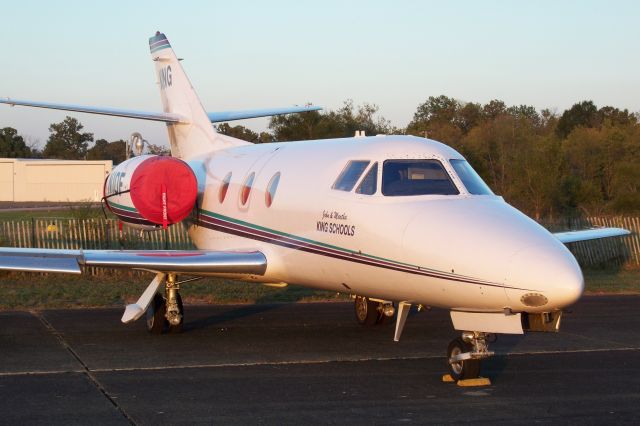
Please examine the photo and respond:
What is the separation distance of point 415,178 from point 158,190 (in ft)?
17.8

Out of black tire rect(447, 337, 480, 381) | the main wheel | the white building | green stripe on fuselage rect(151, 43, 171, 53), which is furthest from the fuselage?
the white building

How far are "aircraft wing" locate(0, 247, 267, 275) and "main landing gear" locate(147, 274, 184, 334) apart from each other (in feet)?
3.73

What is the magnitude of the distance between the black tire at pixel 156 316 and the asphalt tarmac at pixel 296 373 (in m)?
0.20

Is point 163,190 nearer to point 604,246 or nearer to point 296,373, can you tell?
point 296,373

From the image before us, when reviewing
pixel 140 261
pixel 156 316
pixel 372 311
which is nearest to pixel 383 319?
pixel 372 311

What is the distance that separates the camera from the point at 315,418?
8.40 meters

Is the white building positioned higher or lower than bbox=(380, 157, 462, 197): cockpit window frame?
lower

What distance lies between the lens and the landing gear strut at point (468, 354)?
32.0 feet

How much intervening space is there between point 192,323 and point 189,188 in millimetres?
2116

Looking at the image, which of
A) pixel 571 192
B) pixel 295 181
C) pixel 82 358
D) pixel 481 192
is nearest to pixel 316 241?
pixel 295 181

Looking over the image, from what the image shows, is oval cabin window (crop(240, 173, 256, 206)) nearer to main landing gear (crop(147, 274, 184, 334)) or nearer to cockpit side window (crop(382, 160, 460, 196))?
main landing gear (crop(147, 274, 184, 334))

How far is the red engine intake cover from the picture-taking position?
15031mm

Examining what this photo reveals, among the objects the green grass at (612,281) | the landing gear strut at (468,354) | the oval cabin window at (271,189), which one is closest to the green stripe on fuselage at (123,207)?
the oval cabin window at (271,189)

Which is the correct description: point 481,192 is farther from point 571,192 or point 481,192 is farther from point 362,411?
point 571,192
